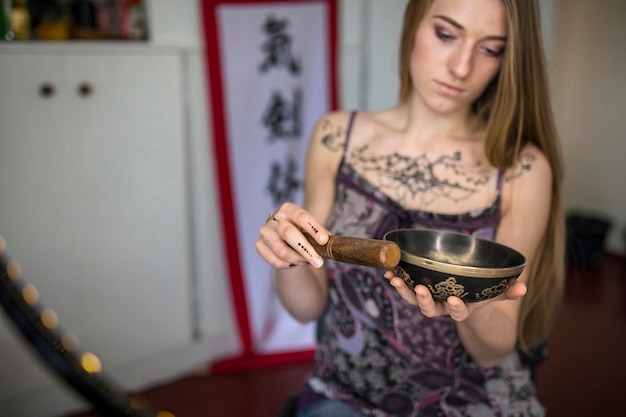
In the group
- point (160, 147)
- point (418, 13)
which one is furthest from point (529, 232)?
point (160, 147)

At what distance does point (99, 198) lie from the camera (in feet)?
7.01

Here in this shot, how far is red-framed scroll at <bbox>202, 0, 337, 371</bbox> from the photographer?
2.32 m

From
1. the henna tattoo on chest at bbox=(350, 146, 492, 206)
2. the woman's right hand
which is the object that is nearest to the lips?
the henna tattoo on chest at bbox=(350, 146, 492, 206)

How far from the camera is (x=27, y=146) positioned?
196cm

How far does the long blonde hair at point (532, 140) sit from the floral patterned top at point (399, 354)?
0.06 m

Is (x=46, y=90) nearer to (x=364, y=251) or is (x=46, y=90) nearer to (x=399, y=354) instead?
(x=399, y=354)

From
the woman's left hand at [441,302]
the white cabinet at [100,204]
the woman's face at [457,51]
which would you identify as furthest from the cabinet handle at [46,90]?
the woman's left hand at [441,302]

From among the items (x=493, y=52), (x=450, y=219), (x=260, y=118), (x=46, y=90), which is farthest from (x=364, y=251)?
(x=260, y=118)

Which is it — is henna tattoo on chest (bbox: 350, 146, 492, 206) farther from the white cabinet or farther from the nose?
the white cabinet

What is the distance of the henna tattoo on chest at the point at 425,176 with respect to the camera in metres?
1.22

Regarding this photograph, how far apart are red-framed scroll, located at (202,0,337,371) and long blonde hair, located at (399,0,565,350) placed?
1168 mm

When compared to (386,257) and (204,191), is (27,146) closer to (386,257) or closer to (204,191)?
(204,191)

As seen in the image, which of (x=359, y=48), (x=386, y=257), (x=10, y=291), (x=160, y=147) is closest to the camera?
(x=10, y=291)

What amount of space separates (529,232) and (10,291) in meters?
0.87
